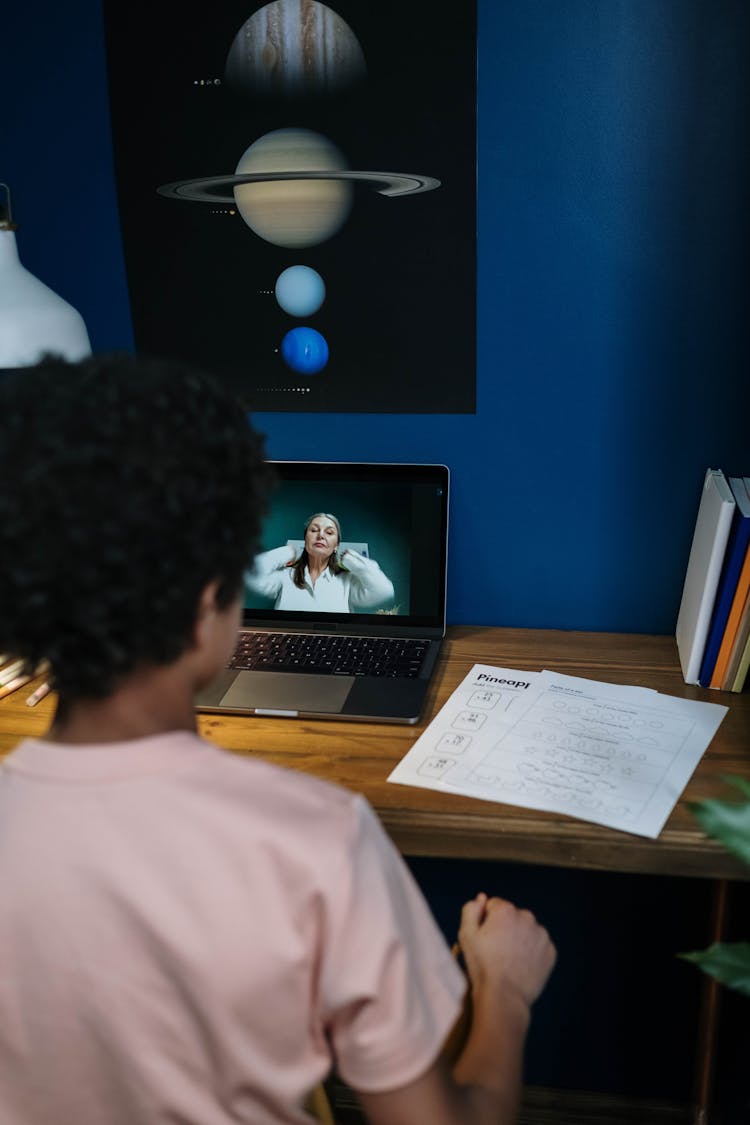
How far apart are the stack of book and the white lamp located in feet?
2.84

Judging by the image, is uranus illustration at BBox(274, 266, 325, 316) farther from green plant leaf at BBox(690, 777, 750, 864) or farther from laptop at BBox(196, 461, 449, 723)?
green plant leaf at BBox(690, 777, 750, 864)

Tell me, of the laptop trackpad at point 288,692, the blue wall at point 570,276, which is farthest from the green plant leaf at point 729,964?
the blue wall at point 570,276

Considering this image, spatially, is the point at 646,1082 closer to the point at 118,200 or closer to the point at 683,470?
the point at 683,470

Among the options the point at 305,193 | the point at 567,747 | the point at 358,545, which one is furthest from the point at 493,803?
the point at 305,193

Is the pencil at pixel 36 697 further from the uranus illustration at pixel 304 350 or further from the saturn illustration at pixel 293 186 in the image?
the saturn illustration at pixel 293 186

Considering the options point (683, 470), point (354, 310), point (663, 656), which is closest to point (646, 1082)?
point (663, 656)

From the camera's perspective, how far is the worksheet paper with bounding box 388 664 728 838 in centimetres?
114

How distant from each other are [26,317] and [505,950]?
0.94 metres

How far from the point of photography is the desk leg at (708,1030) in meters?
1.39

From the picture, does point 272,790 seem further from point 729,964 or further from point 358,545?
point 358,545

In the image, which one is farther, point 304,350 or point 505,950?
point 304,350

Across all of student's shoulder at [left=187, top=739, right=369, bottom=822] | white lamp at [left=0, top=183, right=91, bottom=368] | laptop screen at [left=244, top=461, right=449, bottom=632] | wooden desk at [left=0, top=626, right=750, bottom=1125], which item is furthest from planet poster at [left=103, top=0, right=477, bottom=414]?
student's shoulder at [left=187, top=739, right=369, bottom=822]

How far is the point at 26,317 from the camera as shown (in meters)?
1.29

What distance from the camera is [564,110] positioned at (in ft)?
4.54
